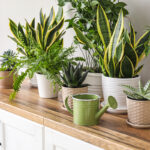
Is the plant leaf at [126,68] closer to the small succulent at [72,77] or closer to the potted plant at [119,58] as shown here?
the potted plant at [119,58]

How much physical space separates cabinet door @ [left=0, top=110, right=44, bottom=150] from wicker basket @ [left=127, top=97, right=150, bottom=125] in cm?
36

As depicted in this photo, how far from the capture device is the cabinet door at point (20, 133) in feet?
3.50

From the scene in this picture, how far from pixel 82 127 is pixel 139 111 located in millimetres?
208

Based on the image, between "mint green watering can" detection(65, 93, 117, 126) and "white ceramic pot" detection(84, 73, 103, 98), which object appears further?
"white ceramic pot" detection(84, 73, 103, 98)

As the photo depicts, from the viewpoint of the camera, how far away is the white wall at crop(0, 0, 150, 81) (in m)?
1.28

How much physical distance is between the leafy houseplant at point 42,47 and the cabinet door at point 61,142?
0.29m

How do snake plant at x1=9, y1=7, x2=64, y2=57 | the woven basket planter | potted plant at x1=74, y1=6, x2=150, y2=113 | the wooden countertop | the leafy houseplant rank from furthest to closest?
the woven basket planter, snake plant at x1=9, y1=7, x2=64, y2=57, the leafy houseplant, potted plant at x1=74, y1=6, x2=150, y2=113, the wooden countertop

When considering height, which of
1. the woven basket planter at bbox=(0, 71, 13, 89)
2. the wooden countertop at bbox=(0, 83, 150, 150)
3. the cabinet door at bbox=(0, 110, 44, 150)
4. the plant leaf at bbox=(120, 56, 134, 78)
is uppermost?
the plant leaf at bbox=(120, 56, 134, 78)

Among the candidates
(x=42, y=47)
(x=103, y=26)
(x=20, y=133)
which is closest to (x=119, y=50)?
(x=103, y=26)

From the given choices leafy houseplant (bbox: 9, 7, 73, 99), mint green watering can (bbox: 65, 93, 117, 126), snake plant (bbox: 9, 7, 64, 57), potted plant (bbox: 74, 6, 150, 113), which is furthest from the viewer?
snake plant (bbox: 9, 7, 64, 57)

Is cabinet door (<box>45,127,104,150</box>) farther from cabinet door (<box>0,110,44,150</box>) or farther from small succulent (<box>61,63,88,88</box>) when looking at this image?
small succulent (<box>61,63,88,88</box>)

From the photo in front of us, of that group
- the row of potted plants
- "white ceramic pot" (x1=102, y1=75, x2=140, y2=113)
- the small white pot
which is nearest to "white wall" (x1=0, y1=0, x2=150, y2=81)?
the row of potted plants

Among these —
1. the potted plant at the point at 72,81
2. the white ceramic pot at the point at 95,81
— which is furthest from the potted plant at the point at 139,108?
the white ceramic pot at the point at 95,81

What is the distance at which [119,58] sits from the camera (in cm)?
103
